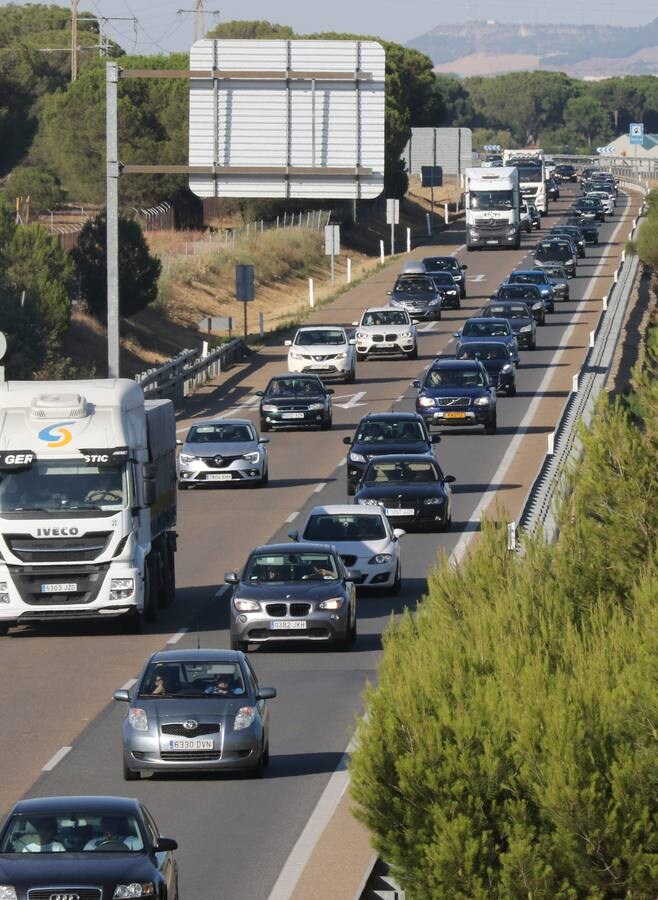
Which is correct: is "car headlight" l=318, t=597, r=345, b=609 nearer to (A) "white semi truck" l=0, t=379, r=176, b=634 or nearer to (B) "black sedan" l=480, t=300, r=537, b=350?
(A) "white semi truck" l=0, t=379, r=176, b=634

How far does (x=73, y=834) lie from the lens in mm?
13570

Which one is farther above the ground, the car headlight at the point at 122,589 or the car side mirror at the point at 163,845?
the car side mirror at the point at 163,845

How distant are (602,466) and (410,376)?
139 feet

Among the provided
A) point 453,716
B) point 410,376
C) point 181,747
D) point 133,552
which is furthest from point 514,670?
point 410,376

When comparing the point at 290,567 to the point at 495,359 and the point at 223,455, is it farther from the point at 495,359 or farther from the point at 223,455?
the point at 495,359

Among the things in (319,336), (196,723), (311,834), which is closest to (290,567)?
(196,723)

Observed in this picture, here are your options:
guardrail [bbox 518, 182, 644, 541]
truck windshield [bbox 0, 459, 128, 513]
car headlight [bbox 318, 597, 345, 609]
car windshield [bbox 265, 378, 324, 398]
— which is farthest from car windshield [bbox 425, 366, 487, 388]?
car headlight [bbox 318, 597, 345, 609]

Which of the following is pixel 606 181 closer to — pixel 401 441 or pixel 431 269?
pixel 431 269

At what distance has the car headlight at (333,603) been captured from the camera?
25.2m

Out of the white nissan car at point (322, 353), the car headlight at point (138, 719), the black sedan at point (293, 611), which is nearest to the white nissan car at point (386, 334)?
the white nissan car at point (322, 353)

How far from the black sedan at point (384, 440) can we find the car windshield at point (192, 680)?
19.2 meters

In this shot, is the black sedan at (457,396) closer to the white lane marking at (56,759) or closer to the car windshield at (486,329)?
the car windshield at (486,329)

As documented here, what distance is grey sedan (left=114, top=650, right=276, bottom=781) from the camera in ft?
61.0

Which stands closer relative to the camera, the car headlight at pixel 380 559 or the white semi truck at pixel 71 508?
the white semi truck at pixel 71 508
